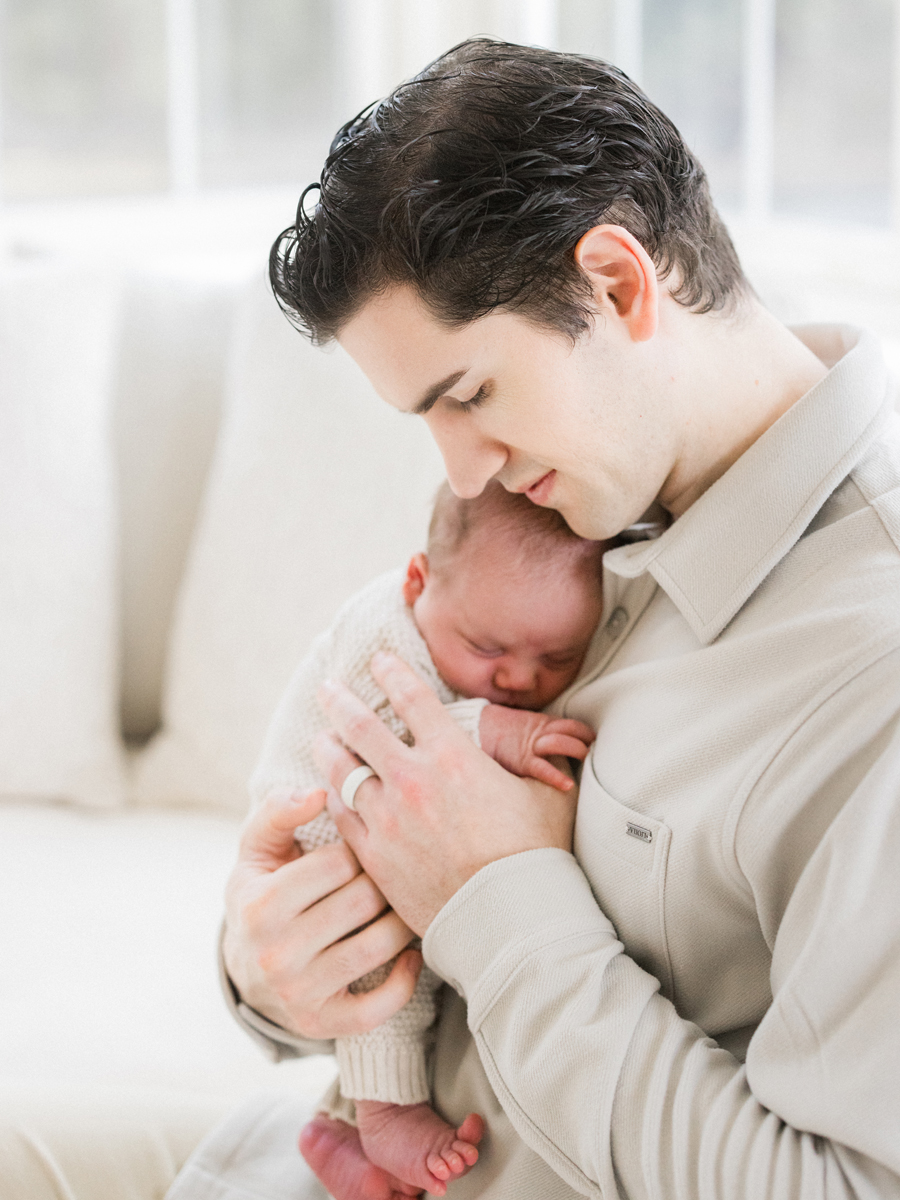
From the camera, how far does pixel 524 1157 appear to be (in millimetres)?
998

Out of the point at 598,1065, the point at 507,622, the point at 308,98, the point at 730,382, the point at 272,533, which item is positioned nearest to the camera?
the point at 598,1065

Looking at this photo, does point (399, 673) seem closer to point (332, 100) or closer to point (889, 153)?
point (889, 153)

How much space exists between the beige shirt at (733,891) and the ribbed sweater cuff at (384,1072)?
0.10m

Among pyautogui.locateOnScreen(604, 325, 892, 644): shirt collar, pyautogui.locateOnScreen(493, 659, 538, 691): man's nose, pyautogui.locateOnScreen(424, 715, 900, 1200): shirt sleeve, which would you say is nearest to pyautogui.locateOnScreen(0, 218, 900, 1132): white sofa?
pyautogui.locateOnScreen(493, 659, 538, 691): man's nose

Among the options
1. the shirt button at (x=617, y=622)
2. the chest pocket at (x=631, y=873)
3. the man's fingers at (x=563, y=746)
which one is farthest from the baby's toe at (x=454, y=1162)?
the shirt button at (x=617, y=622)

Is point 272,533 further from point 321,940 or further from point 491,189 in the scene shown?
point 491,189

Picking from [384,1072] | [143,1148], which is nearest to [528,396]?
[384,1072]

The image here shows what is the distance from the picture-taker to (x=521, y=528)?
1208 millimetres

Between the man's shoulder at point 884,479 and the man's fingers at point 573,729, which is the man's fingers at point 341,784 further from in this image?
the man's shoulder at point 884,479

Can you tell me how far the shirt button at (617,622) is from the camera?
1119 millimetres

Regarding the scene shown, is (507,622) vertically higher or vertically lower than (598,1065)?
higher

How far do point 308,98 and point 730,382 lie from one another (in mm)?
2733

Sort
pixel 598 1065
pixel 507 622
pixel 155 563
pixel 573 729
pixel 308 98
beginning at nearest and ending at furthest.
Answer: pixel 598 1065 < pixel 573 729 < pixel 507 622 < pixel 155 563 < pixel 308 98

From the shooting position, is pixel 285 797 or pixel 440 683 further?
pixel 440 683
